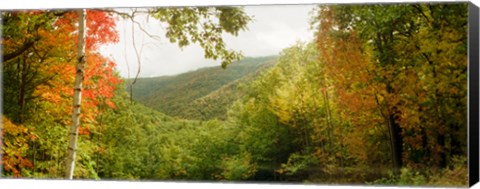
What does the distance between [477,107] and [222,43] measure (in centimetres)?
338

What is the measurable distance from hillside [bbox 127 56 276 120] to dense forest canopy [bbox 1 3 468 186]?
0.04 ft

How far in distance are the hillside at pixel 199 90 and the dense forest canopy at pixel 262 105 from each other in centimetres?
1

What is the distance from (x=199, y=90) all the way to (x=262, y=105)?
2.99 feet

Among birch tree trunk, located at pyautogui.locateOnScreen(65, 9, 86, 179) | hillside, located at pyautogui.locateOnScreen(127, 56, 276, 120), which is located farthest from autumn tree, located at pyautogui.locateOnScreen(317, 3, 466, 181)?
birch tree trunk, located at pyautogui.locateOnScreen(65, 9, 86, 179)

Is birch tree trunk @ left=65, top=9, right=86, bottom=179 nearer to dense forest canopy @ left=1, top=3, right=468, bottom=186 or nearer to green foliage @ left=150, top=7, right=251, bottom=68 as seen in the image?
dense forest canopy @ left=1, top=3, right=468, bottom=186

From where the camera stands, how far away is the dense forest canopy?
9789 millimetres

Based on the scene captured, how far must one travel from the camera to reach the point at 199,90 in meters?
11.0

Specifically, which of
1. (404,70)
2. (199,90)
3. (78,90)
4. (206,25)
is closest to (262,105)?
(199,90)

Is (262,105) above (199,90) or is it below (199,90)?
below

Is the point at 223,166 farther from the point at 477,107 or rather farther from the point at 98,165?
the point at 477,107

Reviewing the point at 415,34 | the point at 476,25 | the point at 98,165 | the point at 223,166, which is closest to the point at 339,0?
the point at 415,34

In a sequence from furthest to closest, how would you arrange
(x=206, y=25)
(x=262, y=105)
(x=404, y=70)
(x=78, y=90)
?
(x=78, y=90) → (x=206, y=25) → (x=262, y=105) → (x=404, y=70)

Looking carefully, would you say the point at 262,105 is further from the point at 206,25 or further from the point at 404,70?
the point at 404,70

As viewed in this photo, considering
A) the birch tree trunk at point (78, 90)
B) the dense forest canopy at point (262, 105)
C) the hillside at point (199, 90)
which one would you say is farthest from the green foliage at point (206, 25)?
the birch tree trunk at point (78, 90)
